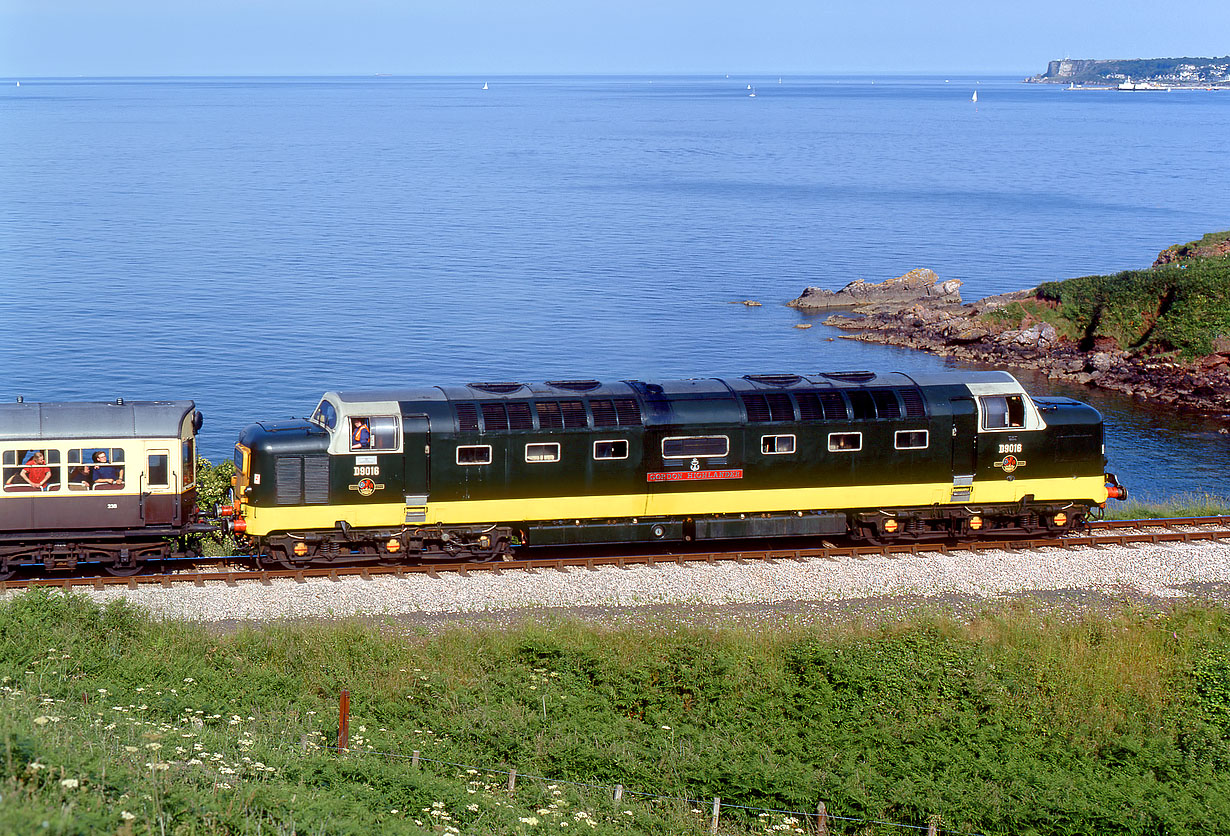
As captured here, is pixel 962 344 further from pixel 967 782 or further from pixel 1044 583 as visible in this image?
pixel 967 782

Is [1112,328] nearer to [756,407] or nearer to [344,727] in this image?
[756,407]

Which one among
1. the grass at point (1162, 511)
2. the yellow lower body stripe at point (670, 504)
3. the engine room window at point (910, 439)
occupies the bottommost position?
the grass at point (1162, 511)

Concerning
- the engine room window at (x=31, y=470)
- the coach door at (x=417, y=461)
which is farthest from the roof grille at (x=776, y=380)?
the engine room window at (x=31, y=470)

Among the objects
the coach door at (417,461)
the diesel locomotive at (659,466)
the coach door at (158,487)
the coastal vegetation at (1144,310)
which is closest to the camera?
the coach door at (158,487)

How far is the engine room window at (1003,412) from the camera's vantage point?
3014 centimetres

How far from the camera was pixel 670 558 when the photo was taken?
94.8ft

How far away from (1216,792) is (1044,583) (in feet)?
31.3

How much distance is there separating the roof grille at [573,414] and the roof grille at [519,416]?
2.58ft

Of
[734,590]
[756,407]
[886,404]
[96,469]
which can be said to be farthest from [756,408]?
[96,469]

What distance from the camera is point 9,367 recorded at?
239ft

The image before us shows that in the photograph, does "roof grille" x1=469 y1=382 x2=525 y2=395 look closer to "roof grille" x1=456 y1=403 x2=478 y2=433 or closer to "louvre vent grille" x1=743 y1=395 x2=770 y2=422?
"roof grille" x1=456 y1=403 x2=478 y2=433

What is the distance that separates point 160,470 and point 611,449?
9745mm

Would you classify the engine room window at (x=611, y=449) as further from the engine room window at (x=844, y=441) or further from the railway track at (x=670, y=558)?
the engine room window at (x=844, y=441)

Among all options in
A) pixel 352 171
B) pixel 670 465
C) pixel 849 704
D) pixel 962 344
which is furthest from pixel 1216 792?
pixel 352 171
